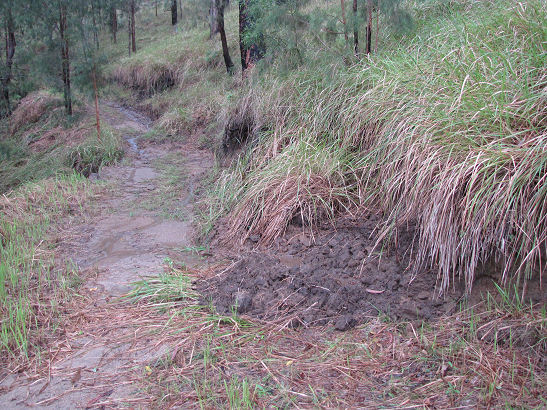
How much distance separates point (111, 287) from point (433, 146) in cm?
268

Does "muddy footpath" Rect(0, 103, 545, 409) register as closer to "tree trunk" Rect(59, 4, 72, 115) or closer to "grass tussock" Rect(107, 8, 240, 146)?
"grass tussock" Rect(107, 8, 240, 146)

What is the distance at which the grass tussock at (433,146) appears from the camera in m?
3.20

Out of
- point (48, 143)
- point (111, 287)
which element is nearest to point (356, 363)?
point (111, 287)

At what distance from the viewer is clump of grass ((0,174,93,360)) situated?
11.2ft

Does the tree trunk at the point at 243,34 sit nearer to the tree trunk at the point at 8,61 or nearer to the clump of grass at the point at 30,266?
the clump of grass at the point at 30,266

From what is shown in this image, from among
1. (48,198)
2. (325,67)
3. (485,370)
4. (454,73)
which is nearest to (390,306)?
(485,370)

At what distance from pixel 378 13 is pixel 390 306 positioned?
3.81 metres

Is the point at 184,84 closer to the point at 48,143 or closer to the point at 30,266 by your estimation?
the point at 48,143

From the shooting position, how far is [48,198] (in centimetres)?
638

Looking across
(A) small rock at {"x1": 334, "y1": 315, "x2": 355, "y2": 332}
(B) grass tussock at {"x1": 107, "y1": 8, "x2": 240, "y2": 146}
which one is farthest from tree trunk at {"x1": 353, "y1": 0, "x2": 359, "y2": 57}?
(A) small rock at {"x1": 334, "y1": 315, "x2": 355, "y2": 332}

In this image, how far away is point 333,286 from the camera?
3.68m

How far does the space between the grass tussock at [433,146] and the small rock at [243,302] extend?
3.45 feet

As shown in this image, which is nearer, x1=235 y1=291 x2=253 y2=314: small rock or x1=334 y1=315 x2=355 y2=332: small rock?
x1=334 y1=315 x2=355 y2=332: small rock

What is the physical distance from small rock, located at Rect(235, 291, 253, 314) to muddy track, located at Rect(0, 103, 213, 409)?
2.04 ft
